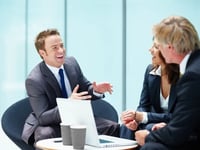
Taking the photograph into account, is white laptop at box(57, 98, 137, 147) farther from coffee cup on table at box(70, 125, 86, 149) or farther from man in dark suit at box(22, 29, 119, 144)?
man in dark suit at box(22, 29, 119, 144)

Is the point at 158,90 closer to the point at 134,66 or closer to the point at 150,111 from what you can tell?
the point at 150,111

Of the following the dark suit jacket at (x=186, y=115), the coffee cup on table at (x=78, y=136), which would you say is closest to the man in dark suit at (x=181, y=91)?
the dark suit jacket at (x=186, y=115)

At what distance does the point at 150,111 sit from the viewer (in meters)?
2.79

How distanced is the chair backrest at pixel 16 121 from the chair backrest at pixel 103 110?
0.54 m

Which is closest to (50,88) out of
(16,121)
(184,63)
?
(16,121)

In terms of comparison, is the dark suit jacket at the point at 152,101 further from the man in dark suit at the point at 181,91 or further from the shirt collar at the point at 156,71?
the man in dark suit at the point at 181,91

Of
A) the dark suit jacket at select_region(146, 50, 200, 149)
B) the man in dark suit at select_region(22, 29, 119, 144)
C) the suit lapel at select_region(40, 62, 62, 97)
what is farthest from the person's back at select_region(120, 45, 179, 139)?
the suit lapel at select_region(40, 62, 62, 97)

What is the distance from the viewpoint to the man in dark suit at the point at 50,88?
2.77 meters

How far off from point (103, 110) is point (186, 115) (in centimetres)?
141

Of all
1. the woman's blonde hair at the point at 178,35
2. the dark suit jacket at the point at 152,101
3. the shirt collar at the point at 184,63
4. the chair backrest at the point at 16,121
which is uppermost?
the woman's blonde hair at the point at 178,35

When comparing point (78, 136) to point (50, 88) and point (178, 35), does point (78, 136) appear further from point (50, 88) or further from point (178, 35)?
point (50, 88)

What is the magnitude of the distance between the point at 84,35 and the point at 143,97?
2526mm

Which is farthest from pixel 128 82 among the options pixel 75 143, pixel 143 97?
pixel 75 143

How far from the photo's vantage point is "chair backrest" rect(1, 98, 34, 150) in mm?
2836
